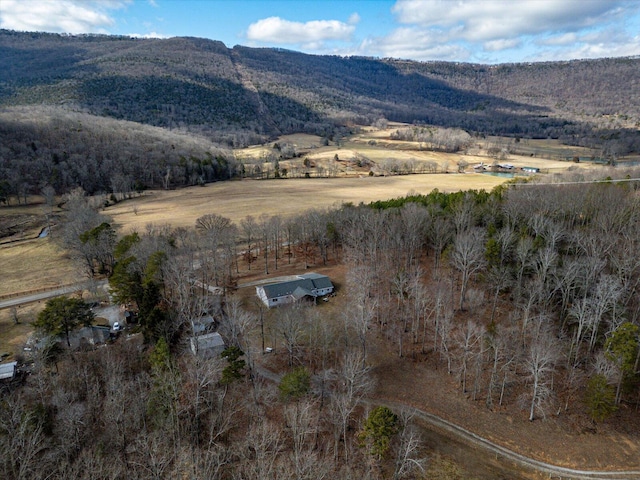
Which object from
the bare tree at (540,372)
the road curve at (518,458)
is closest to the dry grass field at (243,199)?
the road curve at (518,458)

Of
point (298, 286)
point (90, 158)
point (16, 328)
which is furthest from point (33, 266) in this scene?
point (90, 158)

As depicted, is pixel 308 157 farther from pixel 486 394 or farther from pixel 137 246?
pixel 486 394

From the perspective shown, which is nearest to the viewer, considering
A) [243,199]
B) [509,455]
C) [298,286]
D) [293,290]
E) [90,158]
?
[509,455]

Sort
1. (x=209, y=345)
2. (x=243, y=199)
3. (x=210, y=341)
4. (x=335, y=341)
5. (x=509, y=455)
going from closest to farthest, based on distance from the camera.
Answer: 1. (x=509, y=455)
2. (x=209, y=345)
3. (x=210, y=341)
4. (x=335, y=341)
5. (x=243, y=199)

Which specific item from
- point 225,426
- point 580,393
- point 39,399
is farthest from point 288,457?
point 580,393

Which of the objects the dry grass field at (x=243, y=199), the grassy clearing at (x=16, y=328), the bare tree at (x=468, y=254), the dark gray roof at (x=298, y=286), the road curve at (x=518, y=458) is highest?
the bare tree at (x=468, y=254)

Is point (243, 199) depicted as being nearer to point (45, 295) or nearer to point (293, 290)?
point (45, 295)

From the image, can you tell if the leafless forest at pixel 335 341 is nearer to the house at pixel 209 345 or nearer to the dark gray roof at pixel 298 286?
the house at pixel 209 345
